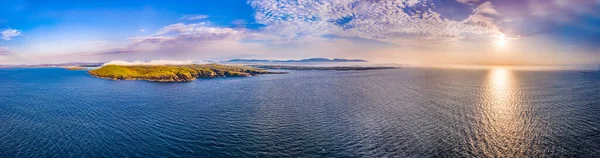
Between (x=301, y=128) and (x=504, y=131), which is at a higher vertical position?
(x=301, y=128)

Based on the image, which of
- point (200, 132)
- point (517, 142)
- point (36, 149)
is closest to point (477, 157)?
point (517, 142)

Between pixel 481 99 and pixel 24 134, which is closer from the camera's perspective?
pixel 24 134

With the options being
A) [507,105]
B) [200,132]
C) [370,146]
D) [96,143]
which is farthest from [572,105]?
[96,143]

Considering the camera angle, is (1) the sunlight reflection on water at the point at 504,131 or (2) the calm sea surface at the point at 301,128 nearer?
(2) the calm sea surface at the point at 301,128

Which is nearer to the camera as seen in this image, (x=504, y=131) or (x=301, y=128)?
(x=504, y=131)

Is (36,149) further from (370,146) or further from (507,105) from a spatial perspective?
(507,105)

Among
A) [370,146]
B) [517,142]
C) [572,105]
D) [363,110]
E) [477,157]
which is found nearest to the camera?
[477,157]

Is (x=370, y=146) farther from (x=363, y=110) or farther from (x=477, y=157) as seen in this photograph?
(x=363, y=110)

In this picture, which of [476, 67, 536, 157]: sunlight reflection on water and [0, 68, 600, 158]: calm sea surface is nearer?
[0, 68, 600, 158]: calm sea surface

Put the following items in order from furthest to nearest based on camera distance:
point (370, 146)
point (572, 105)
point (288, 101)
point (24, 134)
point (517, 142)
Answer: point (288, 101), point (572, 105), point (24, 134), point (517, 142), point (370, 146)

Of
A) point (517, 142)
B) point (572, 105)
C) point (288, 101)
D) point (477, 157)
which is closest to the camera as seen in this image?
point (477, 157)
